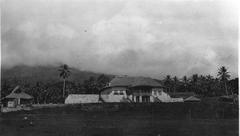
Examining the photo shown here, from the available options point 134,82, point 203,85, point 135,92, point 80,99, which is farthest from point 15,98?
point 203,85

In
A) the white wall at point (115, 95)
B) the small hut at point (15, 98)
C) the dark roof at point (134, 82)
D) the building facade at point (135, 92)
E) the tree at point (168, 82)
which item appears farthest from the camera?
the tree at point (168, 82)

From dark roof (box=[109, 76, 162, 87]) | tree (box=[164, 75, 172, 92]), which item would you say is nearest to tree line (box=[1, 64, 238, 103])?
tree (box=[164, 75, 172, 92])

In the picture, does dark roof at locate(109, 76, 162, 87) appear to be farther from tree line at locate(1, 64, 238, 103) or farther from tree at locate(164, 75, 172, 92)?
tree at locate(164, 75, 172, 92)

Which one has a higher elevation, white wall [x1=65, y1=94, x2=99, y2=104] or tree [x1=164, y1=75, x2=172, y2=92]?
tree [x1=164, y1=75, x2=172, y2=92]

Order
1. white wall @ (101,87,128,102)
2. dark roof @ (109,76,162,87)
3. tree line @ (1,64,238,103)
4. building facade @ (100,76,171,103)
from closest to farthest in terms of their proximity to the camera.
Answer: white wall @ (101,87,128,102) < building facade @ (100,76,171,103) < dark roof @ (109,76,162,87) < tree line @ (1,64,238,103)

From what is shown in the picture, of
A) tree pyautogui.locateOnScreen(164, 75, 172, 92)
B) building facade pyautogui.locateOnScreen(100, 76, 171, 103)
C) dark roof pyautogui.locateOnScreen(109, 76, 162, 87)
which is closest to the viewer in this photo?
building facade pyautogui.locateOnScreen(100, 76, 171, 103)

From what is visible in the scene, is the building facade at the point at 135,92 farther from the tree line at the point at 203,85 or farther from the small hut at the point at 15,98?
the tree line at the point at 203,85

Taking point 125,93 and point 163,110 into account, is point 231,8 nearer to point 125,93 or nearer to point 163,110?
point 163,110

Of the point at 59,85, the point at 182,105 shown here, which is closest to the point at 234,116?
the point at 182,105

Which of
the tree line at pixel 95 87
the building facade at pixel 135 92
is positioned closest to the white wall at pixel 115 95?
the building facade at pixel 135 92
